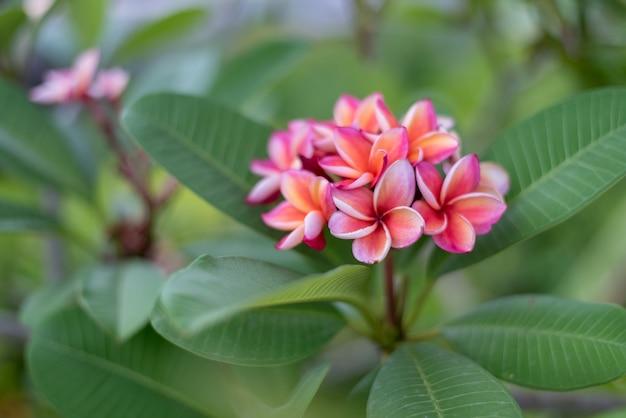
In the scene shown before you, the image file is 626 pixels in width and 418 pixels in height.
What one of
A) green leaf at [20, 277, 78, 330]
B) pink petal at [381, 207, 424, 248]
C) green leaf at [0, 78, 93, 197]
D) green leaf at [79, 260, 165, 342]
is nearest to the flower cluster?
pink petal at [381, 207, 424, 248]

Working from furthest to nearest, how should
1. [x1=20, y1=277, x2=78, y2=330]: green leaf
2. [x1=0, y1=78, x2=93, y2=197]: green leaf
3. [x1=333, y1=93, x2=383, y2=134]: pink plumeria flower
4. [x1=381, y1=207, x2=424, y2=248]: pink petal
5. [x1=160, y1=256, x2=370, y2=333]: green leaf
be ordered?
1. [x1=0, y1=78, x2=93, y2=197]: green leaf
2. [x1=20, y1=277, x2=78, y2=330]: green leaf
3. [x1=333, y1=93, x2=383, y2=134]: pink plumeria flower
4. [x1=381, y1=207, x2=424, y2=248]: pink petal
5. [x1=160, y1=256, x2=370, y2=333]: green leaf

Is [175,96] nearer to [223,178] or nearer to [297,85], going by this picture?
[223,178]

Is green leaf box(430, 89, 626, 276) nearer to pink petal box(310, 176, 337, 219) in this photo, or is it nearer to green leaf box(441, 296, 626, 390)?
green leaf box(441, 296, 626, 390)

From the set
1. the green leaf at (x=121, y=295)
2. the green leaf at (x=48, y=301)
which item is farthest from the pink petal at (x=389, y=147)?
the green leaf at (x=48, y=301)

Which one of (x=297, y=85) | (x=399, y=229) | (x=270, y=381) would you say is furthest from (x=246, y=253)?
(x=297, y=85)

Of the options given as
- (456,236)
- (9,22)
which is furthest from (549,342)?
(9,22)

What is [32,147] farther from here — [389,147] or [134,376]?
[389,147]
